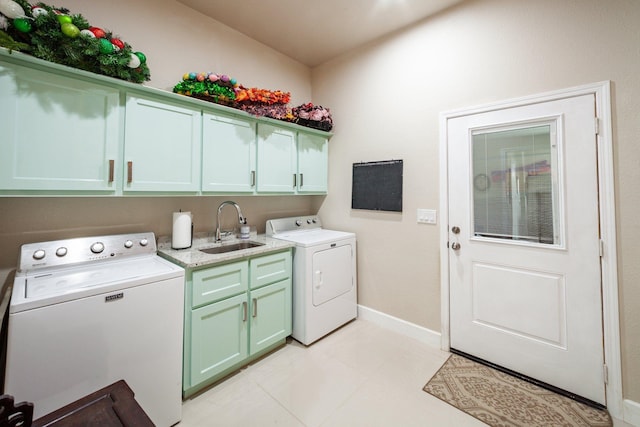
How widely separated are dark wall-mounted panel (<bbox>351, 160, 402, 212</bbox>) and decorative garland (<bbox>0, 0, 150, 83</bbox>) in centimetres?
211

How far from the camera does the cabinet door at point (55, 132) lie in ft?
4.49

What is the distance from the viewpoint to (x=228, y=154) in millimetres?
2213

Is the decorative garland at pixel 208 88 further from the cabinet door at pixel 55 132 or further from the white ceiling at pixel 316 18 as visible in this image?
the white ceiling at pixel 316 18

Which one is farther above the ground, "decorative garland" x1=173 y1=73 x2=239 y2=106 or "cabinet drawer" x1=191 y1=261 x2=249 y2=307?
"decorative garland" x1=173 y1=73 x2=239 y2=106

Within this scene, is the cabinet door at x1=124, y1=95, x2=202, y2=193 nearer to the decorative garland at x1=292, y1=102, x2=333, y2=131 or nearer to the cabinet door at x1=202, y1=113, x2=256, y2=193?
the cabinet door at x1=202, y1=113, x2=256, y2=193

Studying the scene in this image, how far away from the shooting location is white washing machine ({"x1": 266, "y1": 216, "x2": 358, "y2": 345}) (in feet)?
7.75

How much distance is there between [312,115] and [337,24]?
85 cm

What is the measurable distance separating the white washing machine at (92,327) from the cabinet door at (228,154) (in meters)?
0.75

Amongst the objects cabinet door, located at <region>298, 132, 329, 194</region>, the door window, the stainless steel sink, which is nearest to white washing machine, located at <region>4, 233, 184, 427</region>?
the stainless steel sink

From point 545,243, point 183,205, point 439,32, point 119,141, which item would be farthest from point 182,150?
point 545,243

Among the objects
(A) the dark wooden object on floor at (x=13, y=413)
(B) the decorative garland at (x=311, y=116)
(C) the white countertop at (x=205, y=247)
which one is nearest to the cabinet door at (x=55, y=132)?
(C) the white countertop at (x=205, y=247)

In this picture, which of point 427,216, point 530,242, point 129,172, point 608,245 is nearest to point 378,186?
point 427,216

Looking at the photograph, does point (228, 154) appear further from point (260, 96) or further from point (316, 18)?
point (316, 18)

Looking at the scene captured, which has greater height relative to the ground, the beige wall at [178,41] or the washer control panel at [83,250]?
the beige wall at [178,41]
